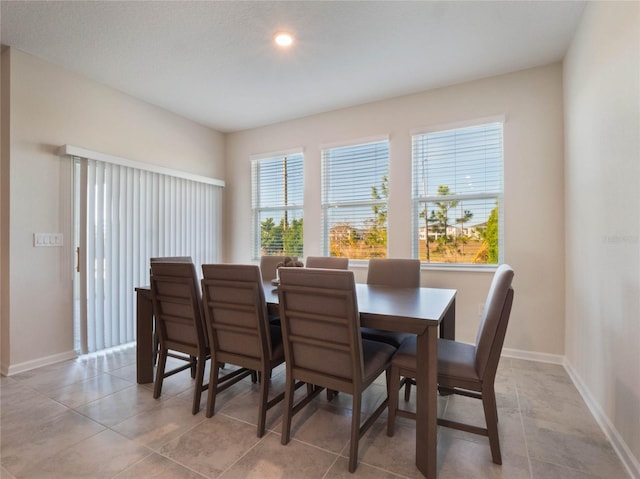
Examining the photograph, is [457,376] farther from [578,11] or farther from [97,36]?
[97,36]

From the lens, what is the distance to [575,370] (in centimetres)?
253

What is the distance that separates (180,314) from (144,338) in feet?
2.03

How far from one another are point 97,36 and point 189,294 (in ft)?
7.25

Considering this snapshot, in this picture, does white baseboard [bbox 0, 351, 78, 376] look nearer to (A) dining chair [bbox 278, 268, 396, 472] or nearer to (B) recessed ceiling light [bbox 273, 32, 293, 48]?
(A) dining chair [bbox 278, 268, 396, 472]

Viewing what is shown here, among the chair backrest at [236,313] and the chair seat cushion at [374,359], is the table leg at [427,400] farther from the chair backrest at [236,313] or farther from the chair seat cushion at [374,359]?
the chair backrest at [236,313]

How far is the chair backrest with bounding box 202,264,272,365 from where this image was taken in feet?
5.91

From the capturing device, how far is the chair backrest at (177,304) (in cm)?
206

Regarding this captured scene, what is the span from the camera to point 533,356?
2982 millimetres

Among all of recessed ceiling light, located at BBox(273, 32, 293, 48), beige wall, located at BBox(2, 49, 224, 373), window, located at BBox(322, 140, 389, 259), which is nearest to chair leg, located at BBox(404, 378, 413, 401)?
window, located at BBox(322, 140, 389, 259)

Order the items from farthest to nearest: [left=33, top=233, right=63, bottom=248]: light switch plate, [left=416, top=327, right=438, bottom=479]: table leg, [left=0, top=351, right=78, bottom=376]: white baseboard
→ [left=33, top=233, right=63, bottom=248]: light switch plate → [left=0, top=351, right=78, bottom=376]: white baseboard → [left=416, top=327, right=438, bottom=479]: table leg

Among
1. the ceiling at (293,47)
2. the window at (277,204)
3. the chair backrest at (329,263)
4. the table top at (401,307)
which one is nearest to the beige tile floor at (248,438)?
the table top at (401,307)

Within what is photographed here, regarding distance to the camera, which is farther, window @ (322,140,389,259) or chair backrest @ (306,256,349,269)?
window @ (322,140,389,259)

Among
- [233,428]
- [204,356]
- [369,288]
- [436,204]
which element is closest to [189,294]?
[204,356]

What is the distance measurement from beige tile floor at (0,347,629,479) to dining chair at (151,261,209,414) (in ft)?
0.90
